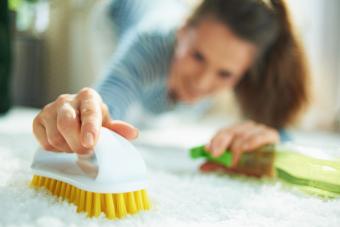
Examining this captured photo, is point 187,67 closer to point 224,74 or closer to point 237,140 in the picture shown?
point 224,74

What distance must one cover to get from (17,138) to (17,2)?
0.80m

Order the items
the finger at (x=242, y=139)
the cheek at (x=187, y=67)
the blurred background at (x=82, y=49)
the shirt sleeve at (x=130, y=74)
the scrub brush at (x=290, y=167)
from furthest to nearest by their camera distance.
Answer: the blurred background at (x=82, y=49), the cheek at (x=187, y=67), the shirt sleeve at (x=130, y=74), the finger at (x=242, y=139), the scrub brush at (x=290, y=167)

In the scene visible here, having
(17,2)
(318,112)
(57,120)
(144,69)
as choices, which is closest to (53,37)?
(17,2)

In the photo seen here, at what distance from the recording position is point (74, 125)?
382mm

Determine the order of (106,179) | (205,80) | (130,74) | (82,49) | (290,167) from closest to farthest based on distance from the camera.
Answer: (106,179), (290,167), (130,74), (205,80), (82,49)

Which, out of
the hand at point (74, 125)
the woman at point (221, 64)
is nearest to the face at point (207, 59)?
the woman at point (221, 64)

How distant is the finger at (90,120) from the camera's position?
1.17 ft

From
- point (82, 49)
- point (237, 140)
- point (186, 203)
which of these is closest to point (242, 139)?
point (237, 140)

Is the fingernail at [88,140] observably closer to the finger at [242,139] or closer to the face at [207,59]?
the finger at [242,139]

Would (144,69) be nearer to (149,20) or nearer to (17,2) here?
(149,20)

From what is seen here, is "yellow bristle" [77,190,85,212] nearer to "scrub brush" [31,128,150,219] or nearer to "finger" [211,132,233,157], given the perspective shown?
"scrub brush" [31,128,150,219]

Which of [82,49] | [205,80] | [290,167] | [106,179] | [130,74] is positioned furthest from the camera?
[82,49]

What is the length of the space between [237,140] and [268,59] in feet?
1.83

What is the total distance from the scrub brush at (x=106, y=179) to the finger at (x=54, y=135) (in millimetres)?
22
